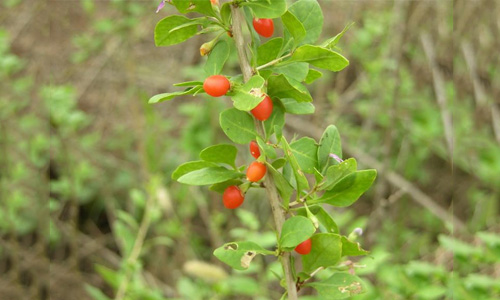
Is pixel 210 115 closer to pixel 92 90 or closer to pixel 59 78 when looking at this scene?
pixel 59 78

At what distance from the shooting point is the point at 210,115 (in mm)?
2361

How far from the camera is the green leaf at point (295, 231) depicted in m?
0.61

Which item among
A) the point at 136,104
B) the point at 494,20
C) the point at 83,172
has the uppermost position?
the point at 494,20

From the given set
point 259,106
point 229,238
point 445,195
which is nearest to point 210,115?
point 229,238

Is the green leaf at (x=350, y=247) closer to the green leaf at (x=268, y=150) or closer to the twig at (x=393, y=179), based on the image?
the green leaf at (x=268, y=150)

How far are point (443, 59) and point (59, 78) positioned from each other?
201cm

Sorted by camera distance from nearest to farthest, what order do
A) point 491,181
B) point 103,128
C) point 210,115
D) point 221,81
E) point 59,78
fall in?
point 221,81 < point 210,115 < point 491,181 < point 59,78 < point 103,128

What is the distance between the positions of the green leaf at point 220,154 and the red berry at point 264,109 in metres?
0.05

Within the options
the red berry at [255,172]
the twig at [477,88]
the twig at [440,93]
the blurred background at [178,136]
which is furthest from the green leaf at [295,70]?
the twig at [477,88]

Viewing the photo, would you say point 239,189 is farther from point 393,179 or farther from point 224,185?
point 393,179

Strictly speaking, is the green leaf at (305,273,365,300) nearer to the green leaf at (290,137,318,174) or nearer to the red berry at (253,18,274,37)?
the green leaf at (290,137,318,174)

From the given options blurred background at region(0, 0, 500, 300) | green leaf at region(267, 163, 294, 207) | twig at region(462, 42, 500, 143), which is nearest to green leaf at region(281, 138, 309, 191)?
green leaf at region(267, 163, 294, 207)

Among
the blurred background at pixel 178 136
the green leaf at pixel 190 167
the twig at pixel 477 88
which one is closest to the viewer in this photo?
the green leaf at pixel 190 167

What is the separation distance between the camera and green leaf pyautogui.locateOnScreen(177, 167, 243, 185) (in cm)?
64
